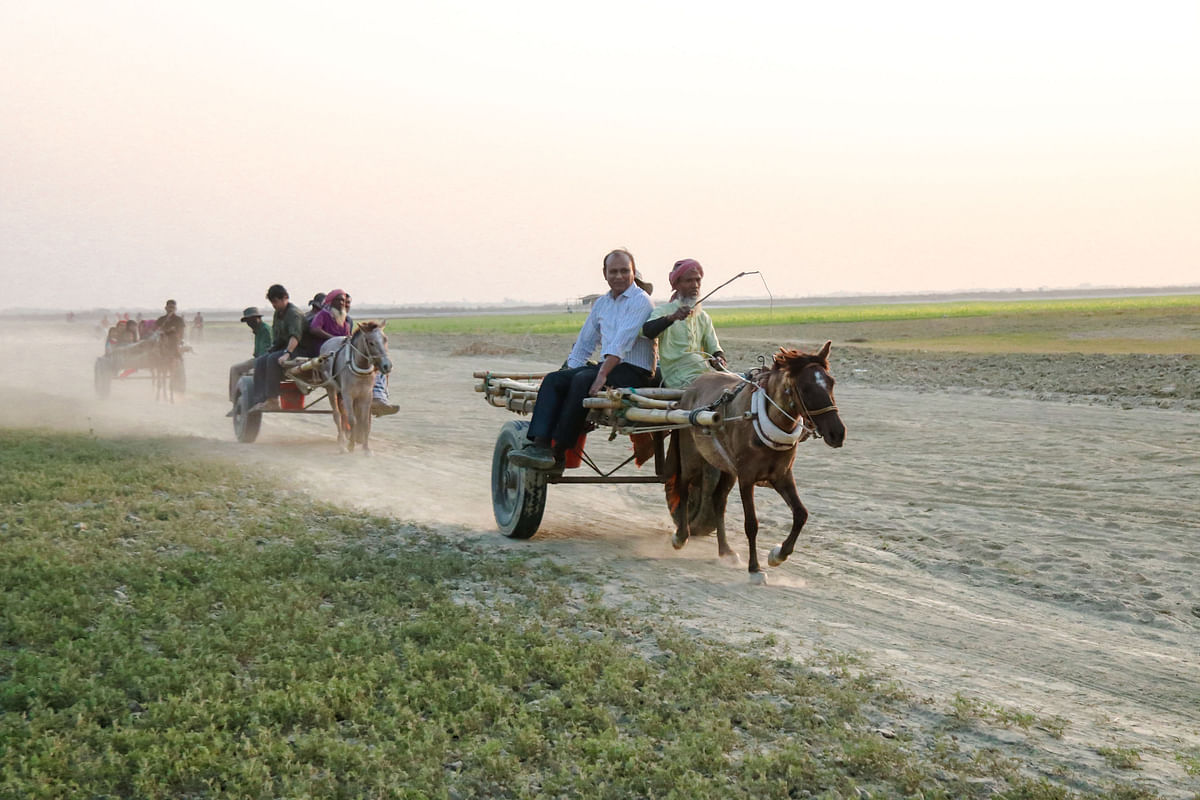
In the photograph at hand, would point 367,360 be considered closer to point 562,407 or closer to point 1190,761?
point 562,407

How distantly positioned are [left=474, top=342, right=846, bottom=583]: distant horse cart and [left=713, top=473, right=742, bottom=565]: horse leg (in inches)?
0.4

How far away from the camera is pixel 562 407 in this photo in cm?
925

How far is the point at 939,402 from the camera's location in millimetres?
21547

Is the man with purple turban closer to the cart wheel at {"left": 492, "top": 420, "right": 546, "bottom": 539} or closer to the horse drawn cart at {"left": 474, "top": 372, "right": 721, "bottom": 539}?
the horse drawn cart at {"left": 474, "top": 372, "right": 721, "bottom": 539}

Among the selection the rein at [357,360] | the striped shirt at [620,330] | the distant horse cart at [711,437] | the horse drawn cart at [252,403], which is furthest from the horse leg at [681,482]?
the horse drawn cart at [252,403]

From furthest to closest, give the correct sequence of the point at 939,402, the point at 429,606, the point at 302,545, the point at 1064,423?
the point at 939,402, the point at 1064,423, the point at 302,545, the point at 429,606

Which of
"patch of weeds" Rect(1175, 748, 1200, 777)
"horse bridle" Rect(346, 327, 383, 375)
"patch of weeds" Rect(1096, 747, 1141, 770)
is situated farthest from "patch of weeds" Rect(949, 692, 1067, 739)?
"horse bridle" Rect(346, 327, 383, 375)

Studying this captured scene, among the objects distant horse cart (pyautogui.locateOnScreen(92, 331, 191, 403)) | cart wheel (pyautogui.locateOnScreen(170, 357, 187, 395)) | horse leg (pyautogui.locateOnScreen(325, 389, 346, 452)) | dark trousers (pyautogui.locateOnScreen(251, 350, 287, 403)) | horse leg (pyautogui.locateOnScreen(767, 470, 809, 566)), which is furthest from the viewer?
cart wheel (pyautogui.locateOnScreen(170, 357, 187, 395))

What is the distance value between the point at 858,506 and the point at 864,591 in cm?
368

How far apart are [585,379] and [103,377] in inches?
778

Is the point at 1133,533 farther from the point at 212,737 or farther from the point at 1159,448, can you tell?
the point at 212,737

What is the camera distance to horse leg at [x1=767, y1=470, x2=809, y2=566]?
26.7ft

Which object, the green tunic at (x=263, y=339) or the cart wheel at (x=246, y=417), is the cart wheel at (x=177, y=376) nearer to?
the green tunic at (x=263, y=339)

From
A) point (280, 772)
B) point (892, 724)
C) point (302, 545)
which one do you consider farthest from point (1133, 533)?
point (280, 772)
